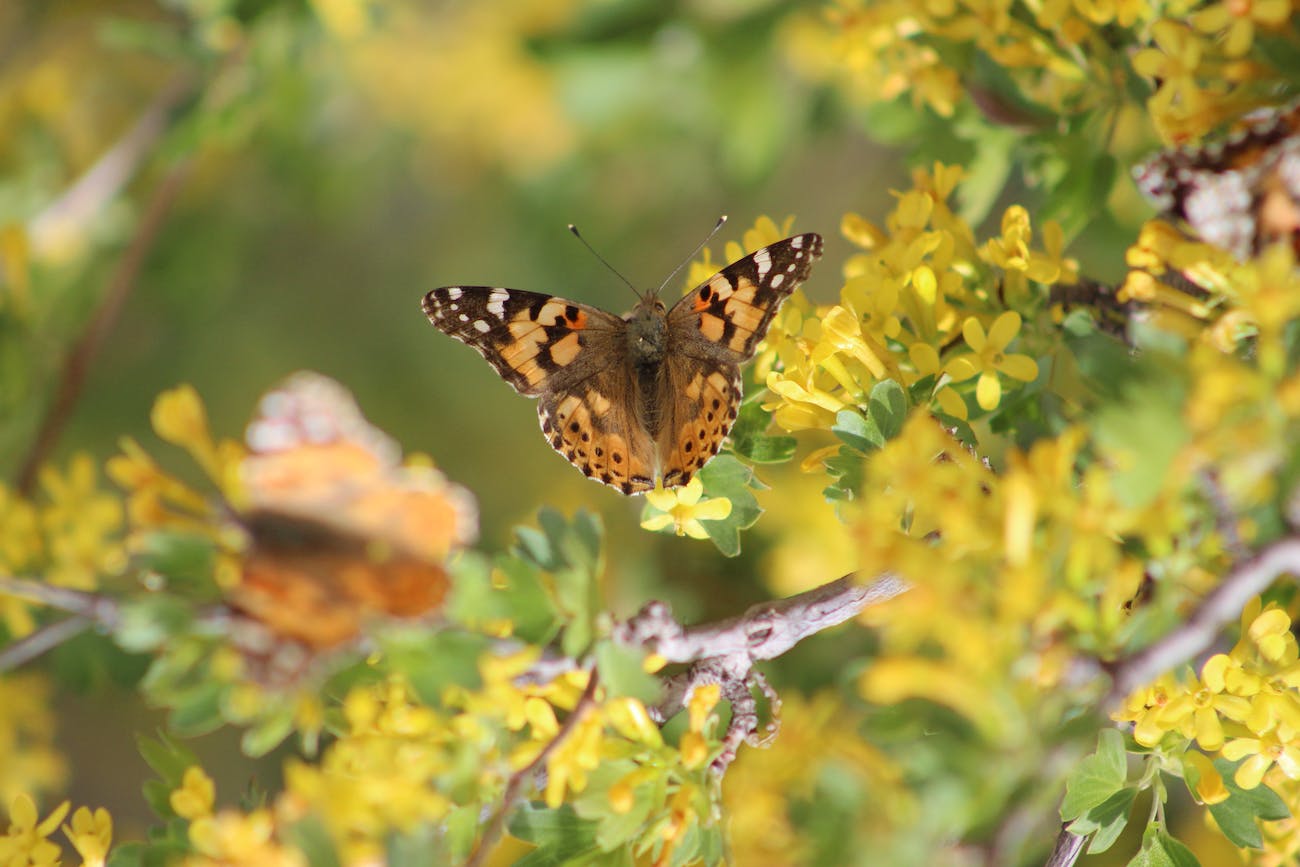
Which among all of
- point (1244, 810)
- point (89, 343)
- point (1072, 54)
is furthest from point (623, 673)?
point (89, 343)

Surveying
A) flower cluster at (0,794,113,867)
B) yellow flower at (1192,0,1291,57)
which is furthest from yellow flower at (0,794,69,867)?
yellow flower at (1192,0,1291,57)

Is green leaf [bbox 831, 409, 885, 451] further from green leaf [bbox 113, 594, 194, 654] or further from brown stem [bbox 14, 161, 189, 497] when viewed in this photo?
brown stem [bbox 14, 161, 189, 497]

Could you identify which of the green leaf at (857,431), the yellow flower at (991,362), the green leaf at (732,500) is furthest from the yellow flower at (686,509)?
the yellow flower at (991,362)

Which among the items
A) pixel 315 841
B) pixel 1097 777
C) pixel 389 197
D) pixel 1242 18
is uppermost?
pixel 1242 18

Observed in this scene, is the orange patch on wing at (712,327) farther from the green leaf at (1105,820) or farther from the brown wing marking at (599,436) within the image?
the green leaf at (1105,820)

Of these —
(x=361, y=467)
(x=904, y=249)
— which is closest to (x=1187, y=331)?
(x=904, y=249)

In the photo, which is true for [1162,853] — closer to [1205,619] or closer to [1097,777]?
[1097,777]

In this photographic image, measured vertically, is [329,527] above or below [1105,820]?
above
